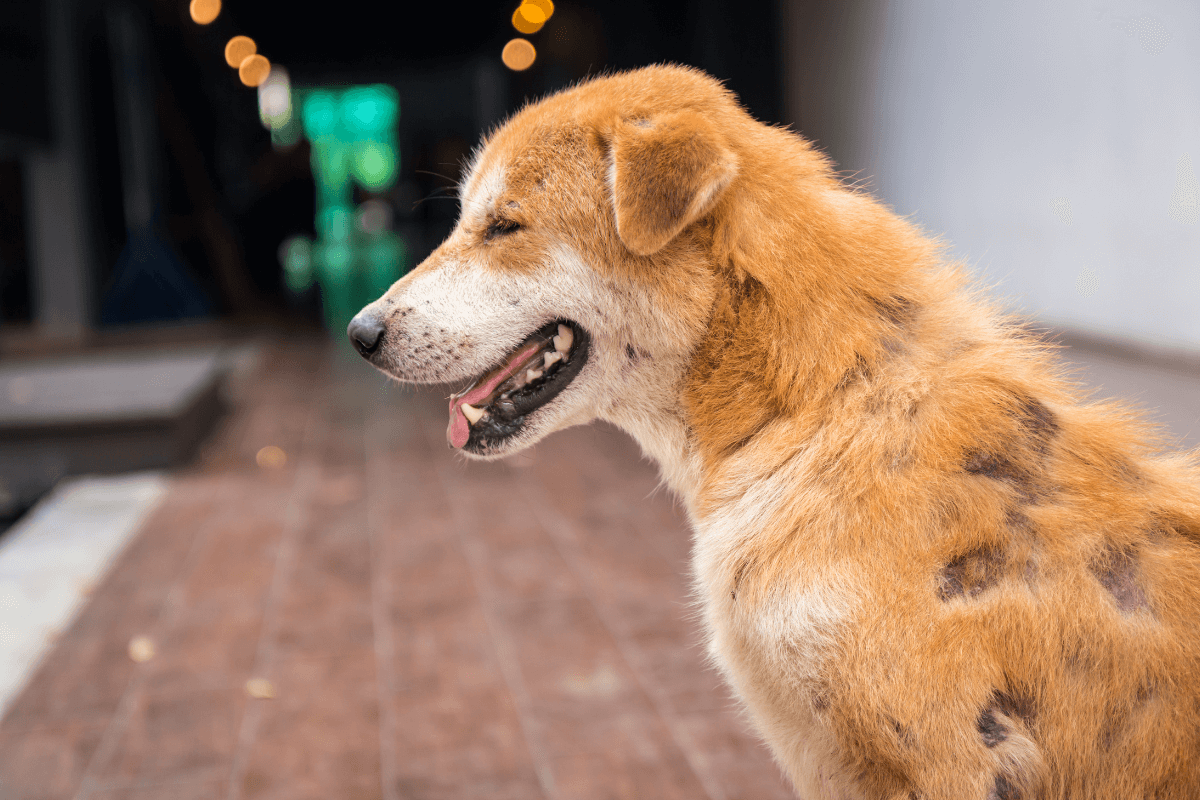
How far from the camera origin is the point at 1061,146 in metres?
2.91

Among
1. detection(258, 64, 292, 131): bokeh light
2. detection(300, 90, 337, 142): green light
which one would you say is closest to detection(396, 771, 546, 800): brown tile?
detection(258, 64, 292, 131): bokeh light

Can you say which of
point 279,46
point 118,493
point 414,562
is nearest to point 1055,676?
point 414,562

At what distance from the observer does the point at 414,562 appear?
145 inches

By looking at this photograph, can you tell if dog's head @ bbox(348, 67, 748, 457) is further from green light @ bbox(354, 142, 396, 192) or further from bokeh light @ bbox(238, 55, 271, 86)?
green light @ bbox(354, 142, 396, 192)

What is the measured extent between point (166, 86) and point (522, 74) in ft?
14.2

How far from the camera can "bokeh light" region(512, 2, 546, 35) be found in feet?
30.6

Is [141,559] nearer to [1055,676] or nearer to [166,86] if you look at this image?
[1055,676]

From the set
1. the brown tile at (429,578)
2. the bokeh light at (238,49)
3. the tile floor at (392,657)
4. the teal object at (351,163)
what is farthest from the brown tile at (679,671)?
the teal object at (351,163)

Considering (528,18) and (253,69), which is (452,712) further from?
(253,69)

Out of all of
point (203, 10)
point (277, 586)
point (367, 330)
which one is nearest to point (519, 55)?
point (203, 10)

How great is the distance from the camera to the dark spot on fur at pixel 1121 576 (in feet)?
3.55

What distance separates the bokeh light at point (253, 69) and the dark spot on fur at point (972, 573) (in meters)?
14.5

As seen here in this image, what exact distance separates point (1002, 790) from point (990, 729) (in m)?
0.07

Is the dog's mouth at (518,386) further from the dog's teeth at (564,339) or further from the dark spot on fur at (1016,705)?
the dark spot on fur at (1016,705)
